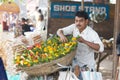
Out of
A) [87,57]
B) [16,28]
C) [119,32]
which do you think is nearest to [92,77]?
[87,57]

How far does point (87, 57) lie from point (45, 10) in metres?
1.68

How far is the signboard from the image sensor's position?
6.25 meters

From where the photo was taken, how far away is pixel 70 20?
6.31 m

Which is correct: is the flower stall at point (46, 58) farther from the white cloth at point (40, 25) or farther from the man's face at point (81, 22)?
the white cloth at point (40, 25)

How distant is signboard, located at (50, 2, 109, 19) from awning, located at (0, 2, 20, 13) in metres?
0.59

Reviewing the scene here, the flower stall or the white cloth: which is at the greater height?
the white cloth

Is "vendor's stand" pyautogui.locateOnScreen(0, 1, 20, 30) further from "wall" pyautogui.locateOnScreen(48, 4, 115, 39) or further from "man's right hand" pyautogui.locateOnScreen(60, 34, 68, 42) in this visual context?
"man's right hand" pyautogui.locateOnScreen(60, 34, 68, 42)

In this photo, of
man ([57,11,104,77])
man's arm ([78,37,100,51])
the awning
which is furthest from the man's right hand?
the awning

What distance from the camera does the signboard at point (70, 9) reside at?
6.25 m

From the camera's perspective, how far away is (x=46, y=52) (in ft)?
14.9

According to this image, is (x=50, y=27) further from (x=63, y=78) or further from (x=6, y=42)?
(x=63, y=78)

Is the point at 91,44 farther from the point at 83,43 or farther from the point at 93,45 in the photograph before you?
the point at 83,43

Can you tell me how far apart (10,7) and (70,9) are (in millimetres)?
1010

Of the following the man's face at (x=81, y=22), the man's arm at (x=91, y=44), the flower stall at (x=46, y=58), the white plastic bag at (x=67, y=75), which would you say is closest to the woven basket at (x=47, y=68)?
the flower stall at (x=46, y=58)
